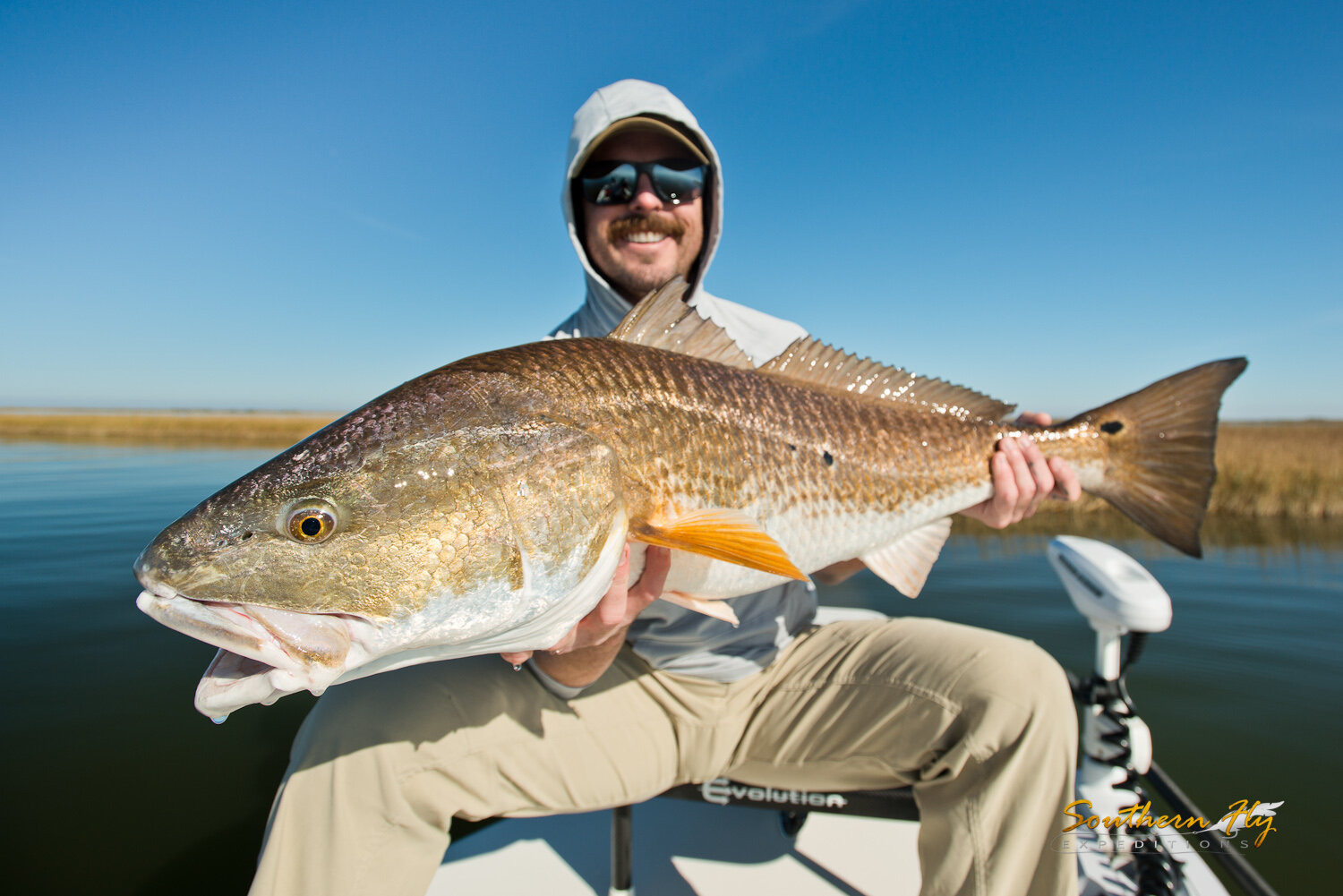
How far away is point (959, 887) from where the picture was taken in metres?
2.26

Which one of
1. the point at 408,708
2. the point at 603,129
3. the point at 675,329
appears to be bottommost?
the point at 408,708

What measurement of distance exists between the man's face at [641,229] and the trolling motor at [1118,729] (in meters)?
2.68

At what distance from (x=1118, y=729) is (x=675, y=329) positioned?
2.70 m

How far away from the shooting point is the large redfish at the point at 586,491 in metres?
1.47

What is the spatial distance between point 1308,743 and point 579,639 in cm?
603

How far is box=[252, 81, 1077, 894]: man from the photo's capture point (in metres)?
2.22

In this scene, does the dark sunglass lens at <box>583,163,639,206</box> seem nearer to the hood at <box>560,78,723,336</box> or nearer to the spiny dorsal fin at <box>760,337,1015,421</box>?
the hood at <box>560,78,723,336</box>

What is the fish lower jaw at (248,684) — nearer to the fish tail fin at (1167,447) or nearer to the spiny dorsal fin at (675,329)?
the spiny dorsal fin at (675,329)

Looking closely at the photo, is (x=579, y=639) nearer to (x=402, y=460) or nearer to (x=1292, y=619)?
(x=402, y=460)

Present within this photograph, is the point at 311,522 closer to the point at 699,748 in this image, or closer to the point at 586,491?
Result: the point at 586,491

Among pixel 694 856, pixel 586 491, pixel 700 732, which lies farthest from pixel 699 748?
pixel 586 491

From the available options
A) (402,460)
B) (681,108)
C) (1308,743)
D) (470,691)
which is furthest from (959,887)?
(1308,743)

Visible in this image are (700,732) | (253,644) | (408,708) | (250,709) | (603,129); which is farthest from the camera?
(250,709)

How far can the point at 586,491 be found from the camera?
5.98ft
